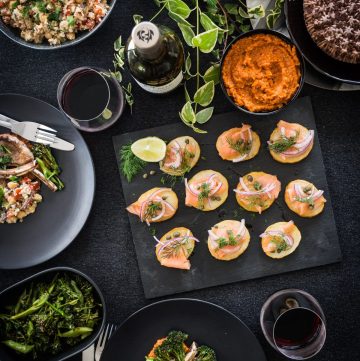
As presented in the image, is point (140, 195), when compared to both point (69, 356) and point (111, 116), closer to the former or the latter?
point (111, 116)

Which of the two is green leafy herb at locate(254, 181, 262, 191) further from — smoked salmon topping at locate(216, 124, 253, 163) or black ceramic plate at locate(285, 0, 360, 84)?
black ceramic plate at locate(285, 0, 360, 84)

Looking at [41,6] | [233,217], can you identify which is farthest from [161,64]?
[233,217]

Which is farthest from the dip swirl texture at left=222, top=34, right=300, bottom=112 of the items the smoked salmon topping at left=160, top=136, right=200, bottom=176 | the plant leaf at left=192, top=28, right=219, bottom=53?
the smoked salmon topping at left=160, top=136, right=200, bottom=176

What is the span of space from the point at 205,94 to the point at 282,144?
15.3 inches

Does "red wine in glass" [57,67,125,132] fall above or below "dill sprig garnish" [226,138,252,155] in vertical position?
above

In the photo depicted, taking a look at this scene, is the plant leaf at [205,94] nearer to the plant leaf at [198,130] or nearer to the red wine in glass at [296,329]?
the plant leaf at [198,130]

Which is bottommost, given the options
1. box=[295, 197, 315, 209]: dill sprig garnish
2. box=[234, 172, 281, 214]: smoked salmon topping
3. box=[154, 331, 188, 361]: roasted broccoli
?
box=[154, 331, 188, 361]: roasted broccoli

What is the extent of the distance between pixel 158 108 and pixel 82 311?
91 centimetres

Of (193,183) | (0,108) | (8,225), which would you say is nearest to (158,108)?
(193,183)

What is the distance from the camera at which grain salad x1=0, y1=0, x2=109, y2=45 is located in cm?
214

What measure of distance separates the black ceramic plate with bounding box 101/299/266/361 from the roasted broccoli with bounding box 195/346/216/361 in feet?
0.14

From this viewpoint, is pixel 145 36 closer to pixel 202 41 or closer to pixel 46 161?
pixel 202 41

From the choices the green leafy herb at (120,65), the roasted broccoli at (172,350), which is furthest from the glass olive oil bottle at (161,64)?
the roasted broccoli at (172,350)

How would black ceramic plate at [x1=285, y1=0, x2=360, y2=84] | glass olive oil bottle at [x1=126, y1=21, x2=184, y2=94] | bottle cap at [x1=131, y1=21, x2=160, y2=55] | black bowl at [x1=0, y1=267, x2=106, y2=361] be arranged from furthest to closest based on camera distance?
black bowl at [x1=0, y1=267, x2=106, y2=361]
black ceramic plate at [x1=285, y1=0, x2=360, y2=84]
glass olive oil bottle at [x1=126, y1=21, x2=184, y2=94]
bottle cap at [x1=131, y1=21, x2=160, y2=55]
